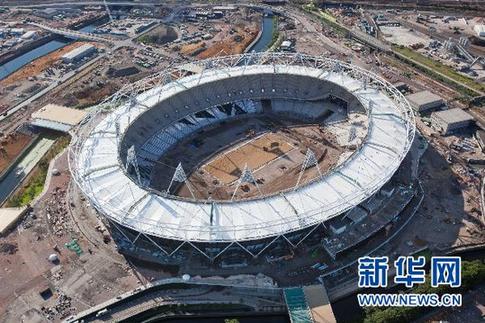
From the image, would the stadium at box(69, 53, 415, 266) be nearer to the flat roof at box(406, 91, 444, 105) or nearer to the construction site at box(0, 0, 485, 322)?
the construction site at box(0, 0, 485, 322)

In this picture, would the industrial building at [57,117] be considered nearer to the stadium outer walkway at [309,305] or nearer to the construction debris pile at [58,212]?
the construction debris pile at [58,212]

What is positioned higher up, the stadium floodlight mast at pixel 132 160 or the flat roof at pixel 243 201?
the stadium floodlight mast at pixel 132 160

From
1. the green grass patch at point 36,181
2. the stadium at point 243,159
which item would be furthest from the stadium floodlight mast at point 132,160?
the green grass patch at point 36,181

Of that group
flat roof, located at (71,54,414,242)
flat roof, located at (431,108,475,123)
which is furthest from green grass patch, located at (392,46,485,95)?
flat roof, located at (71,54,414,242)

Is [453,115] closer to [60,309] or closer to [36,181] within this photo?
[60,309]

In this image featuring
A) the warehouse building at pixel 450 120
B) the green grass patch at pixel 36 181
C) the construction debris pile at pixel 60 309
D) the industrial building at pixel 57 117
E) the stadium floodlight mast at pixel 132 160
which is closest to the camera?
the construction debris pile at pixel 60 309

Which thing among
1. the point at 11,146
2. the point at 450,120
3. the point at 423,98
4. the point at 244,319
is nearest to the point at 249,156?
the point at 244,319
